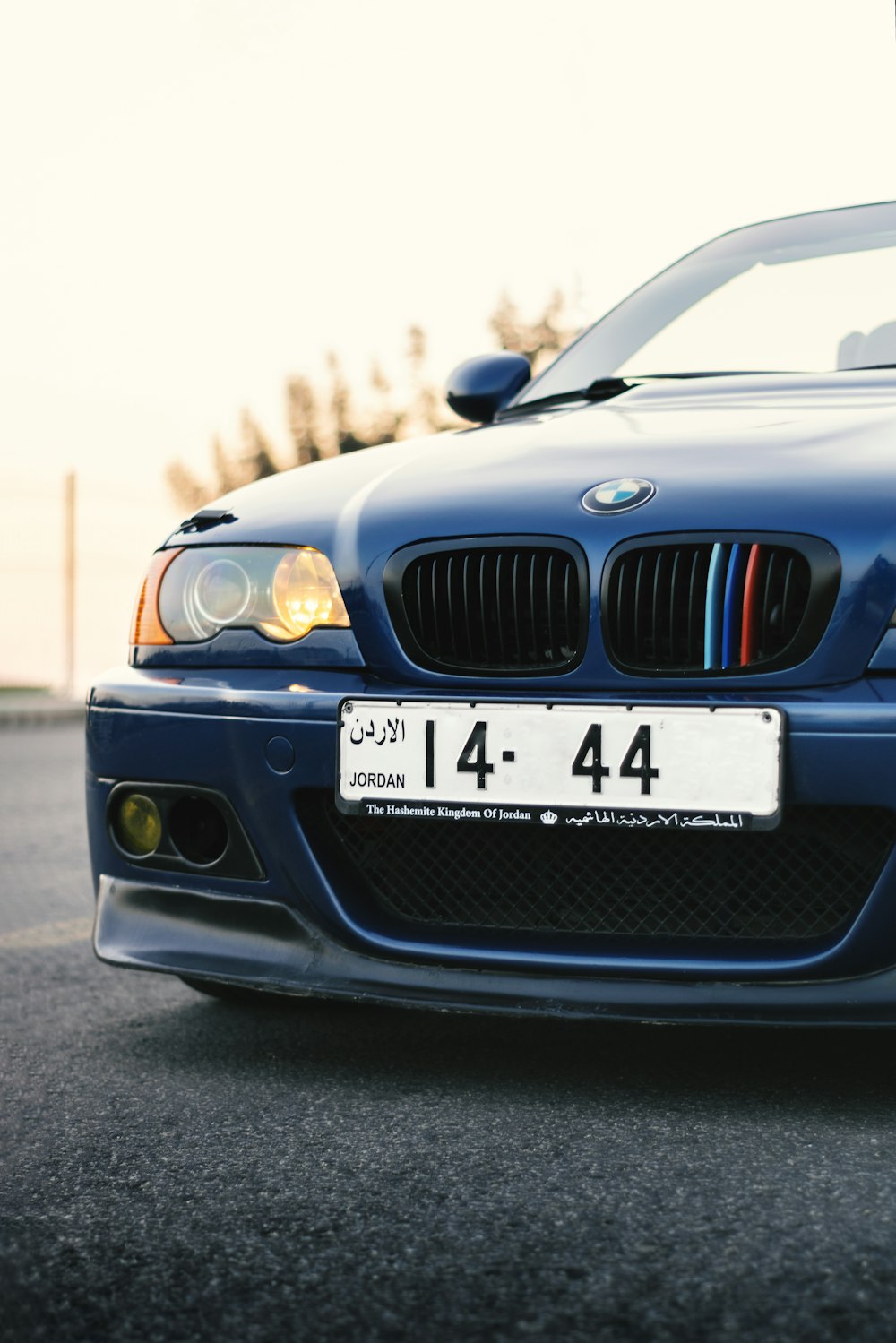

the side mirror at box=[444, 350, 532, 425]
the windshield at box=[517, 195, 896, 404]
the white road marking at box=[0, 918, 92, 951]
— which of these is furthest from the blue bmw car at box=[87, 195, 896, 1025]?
the white road marking at box=[0, 918, 92, 951]

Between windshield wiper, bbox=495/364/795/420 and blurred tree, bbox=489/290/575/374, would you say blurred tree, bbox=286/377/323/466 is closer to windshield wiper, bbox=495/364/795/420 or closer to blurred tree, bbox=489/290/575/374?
blurred tree, bbox=489/290/575/374

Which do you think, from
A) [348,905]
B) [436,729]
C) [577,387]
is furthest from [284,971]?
[577,387]

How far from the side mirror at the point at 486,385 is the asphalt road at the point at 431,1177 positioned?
1515 millimetres

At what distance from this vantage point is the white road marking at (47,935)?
4.26m

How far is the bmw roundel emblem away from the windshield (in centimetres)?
108

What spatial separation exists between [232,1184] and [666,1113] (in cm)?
69

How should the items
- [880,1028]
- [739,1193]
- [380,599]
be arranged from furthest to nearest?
[380,599] → [880,1028] → [739,1193]

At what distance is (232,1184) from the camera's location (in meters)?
2.31

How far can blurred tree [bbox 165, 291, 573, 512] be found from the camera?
43094 mm

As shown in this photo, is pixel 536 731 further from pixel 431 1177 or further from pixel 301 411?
pixel 301 411

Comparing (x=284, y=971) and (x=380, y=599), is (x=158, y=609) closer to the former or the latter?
(x=380, y=599)

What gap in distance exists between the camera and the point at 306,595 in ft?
9.50

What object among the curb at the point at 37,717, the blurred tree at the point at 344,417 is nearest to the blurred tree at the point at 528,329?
the blurred tree at the point at 344,417

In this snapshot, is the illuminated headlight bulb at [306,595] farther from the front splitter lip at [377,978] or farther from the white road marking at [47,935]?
the white road marking at [47,935]
